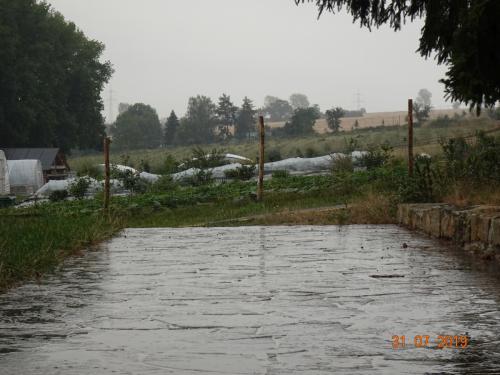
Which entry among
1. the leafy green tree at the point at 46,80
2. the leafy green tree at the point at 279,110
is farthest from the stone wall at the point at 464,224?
the leafy green tree at the point at 279,110

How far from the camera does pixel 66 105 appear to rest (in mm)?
60062

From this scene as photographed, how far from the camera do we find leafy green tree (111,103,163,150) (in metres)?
102

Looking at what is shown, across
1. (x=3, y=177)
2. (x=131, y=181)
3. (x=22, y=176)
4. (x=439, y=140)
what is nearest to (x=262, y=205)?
(x=439, y=140)

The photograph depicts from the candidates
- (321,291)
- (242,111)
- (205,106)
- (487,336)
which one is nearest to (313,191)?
(321,291)

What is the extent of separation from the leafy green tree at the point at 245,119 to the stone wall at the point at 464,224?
3274 inches

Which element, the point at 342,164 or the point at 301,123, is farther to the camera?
the point at 301,123

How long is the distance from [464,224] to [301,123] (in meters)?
77.6

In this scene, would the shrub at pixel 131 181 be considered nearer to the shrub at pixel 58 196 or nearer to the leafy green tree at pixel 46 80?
the shrub at pixel 58 196

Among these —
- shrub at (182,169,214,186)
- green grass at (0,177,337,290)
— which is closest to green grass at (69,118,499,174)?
shrub at (182,169,214,186)

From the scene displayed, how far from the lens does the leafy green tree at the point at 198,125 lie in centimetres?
9488

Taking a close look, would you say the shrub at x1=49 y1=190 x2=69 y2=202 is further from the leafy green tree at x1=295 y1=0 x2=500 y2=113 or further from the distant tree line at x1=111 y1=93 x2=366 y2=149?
the distant tree line at x1=111 y1=93 x2=366 y2=149

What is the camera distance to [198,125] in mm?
97125

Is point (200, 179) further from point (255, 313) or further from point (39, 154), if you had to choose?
point (255, 313)

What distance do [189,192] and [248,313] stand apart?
69.2ft
